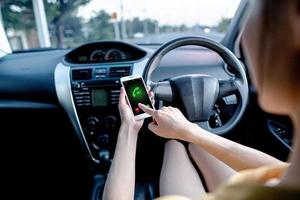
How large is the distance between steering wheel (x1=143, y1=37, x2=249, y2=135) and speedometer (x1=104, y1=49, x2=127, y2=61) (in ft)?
1.25

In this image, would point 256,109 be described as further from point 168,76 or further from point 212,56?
point 168,76

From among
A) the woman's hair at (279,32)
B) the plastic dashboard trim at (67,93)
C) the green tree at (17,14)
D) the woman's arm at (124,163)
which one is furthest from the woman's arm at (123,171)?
the green tree at (17,14)

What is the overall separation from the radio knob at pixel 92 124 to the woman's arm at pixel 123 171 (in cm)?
51

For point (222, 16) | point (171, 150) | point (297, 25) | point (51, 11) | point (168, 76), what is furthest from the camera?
point (51, 11)

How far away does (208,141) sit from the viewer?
1285 millimetres

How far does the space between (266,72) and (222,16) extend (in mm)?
1518

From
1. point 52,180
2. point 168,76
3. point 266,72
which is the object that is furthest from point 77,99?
point 266,72

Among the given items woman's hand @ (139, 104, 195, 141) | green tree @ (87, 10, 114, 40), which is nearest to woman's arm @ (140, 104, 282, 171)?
woman's hand @ (139, 104, 195, 141)

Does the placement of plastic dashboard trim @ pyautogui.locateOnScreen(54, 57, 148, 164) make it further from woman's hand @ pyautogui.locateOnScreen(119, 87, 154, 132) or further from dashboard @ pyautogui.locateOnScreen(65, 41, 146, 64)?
woman's hand @ pyautogui.locateOnScreen(119, 87, 154, 132)

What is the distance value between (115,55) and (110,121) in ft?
1.07

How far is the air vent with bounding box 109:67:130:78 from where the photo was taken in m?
1.80

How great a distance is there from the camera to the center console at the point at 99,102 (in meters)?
1.80

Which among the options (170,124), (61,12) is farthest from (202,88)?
(61,12)

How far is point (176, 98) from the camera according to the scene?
5.10 ft
